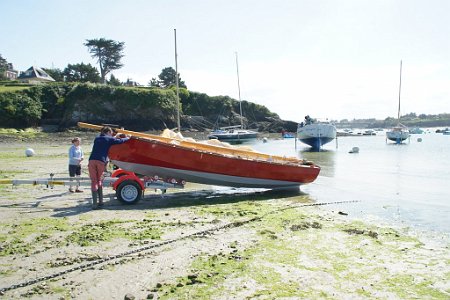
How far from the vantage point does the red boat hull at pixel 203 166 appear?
10844 mm

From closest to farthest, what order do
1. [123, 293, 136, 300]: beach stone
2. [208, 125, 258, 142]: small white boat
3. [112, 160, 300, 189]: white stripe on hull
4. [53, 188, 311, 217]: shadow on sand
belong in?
[123, 293, 136, 300]: beach stone, [53, 188, 311, 217]: shadow on sand, [112, 160, 300, 189]: white stripe on hull, [208, 125, 258, 142]: small white boat

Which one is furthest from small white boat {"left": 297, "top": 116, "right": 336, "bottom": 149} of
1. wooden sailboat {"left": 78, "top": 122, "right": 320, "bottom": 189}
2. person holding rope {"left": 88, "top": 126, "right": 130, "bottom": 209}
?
person holding rope {"left": 88, "top": 126, "right": 130, "bottom": 209}

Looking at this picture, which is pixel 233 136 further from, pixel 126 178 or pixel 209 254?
pixel 209 254

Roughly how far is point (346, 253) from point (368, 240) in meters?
1.04

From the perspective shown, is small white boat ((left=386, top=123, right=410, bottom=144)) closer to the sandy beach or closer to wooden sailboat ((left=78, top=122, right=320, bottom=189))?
wooden sailboat ((left=78, top=122, right=320, bottom=189))

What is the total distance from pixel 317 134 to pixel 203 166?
3702 cm

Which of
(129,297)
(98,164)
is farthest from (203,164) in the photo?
(129,297)

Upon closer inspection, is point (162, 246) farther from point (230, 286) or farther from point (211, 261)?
point (230, 286)

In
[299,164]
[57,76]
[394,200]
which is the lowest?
[394,200]

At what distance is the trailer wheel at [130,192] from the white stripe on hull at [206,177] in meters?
1.11

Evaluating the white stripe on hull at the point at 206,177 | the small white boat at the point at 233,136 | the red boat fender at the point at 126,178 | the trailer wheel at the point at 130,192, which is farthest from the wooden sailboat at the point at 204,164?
the small white boat at the point at 233,136

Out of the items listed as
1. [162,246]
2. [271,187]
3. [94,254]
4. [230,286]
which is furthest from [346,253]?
[271,187]

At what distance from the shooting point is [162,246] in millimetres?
6219

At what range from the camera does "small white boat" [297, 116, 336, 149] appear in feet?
153
